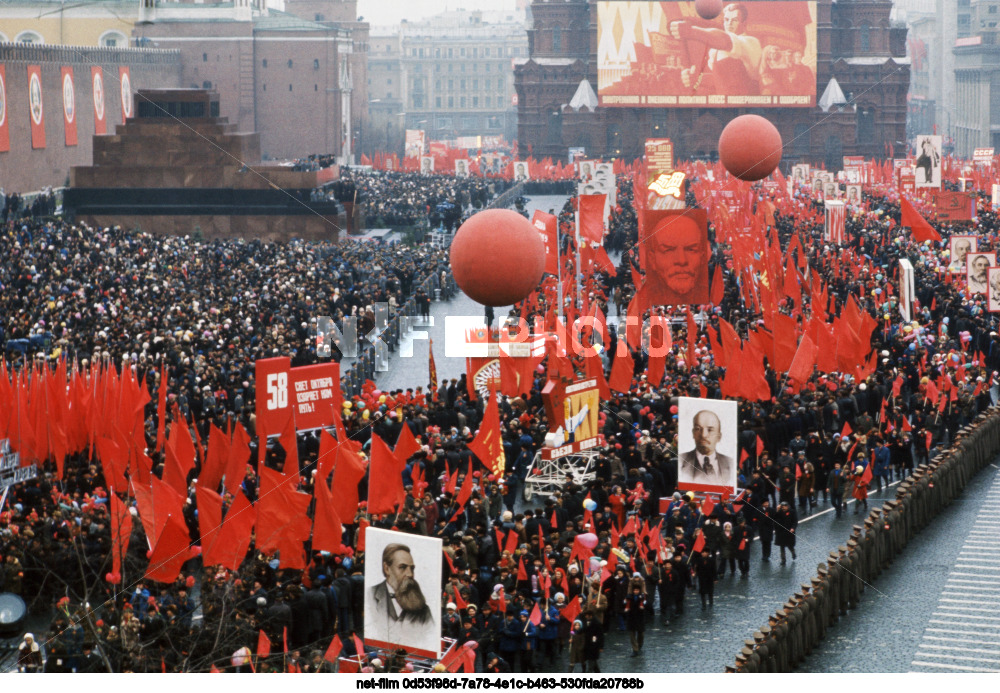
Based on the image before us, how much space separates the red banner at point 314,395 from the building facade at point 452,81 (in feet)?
372

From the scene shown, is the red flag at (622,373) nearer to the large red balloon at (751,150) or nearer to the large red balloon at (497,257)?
the large red balloon at (751,150)

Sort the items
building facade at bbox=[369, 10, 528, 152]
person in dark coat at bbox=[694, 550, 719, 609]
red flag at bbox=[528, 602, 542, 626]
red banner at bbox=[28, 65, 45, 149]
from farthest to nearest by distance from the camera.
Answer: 1. building facade at bbox=[369, 10, 528, 152]
2. red banner at bbox=[28, 65, 45, 149]
3. person in dark coat at bbox=[694, 550, 719, 609]
4. red flag at bbox=[528, 602, 542, 626]

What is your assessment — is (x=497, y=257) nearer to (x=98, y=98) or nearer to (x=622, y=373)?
(x=622, y=373)

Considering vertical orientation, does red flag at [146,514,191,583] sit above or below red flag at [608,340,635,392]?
below

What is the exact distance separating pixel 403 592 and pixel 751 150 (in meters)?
8.46

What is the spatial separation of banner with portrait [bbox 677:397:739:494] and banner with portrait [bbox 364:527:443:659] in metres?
5.10

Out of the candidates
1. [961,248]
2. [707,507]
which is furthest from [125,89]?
[707,507]

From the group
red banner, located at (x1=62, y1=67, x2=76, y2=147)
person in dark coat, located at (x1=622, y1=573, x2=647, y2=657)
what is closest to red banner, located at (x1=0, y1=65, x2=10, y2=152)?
red banner, located at (x1=62, y1=67, x2=76, y2=147)

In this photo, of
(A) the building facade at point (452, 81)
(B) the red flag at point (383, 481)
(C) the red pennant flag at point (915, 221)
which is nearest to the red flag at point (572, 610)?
(B) the red flag at point (383, 481)

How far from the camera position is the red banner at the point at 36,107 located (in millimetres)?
49084

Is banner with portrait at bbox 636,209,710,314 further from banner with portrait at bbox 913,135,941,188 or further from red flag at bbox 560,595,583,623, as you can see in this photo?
banner with portrait at bbox 913,135,941,188

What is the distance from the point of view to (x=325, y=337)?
1027 inches

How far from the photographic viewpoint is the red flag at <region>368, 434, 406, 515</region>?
14.8 metres

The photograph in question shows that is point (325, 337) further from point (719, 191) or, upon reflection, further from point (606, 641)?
point (719, 191)
